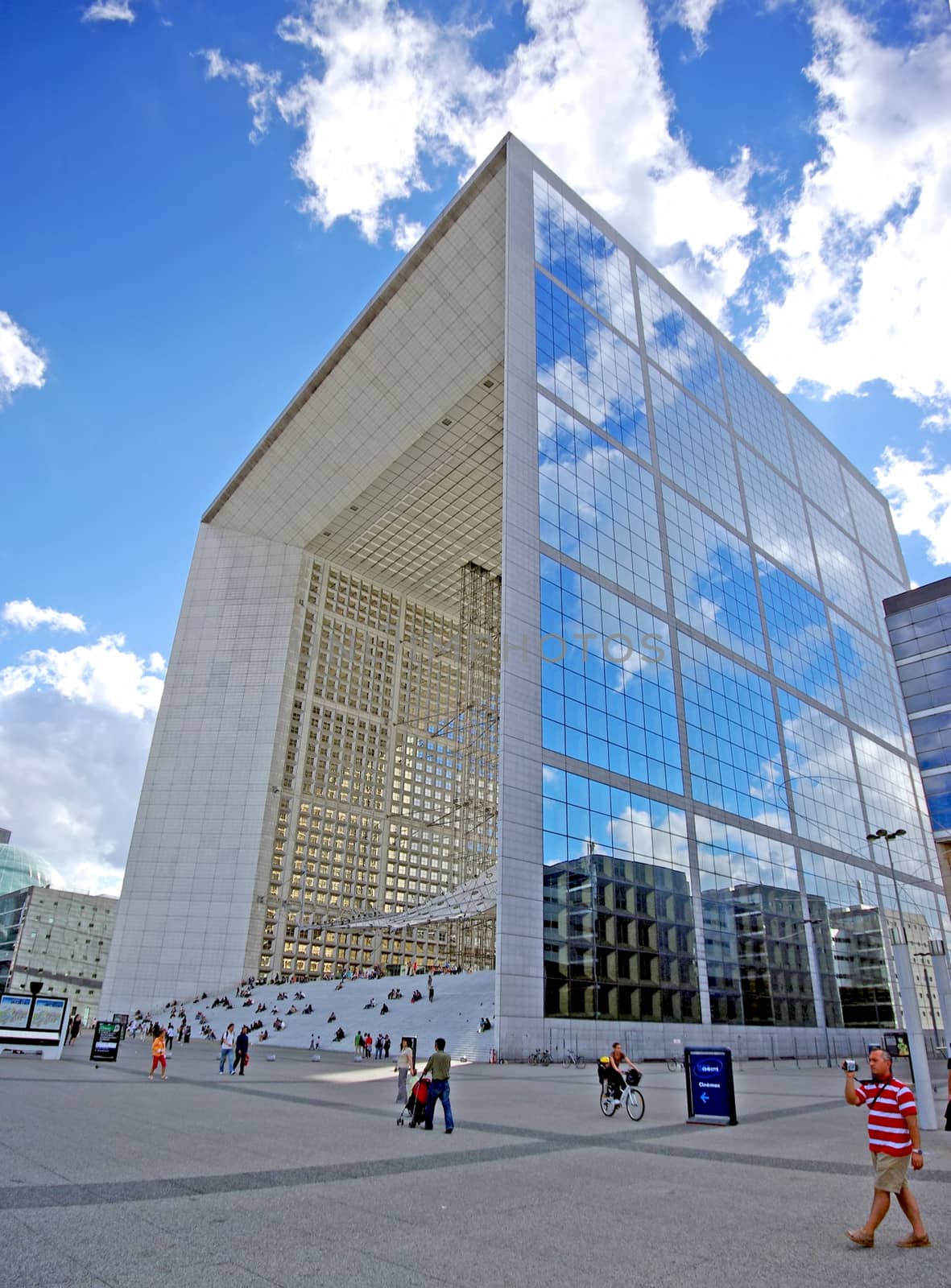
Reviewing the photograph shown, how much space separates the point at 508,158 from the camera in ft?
167

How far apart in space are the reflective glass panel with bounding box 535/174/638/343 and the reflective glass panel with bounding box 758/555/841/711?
22404 mm

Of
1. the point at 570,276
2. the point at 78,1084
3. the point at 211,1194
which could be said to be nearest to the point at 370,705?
the point at 570,276

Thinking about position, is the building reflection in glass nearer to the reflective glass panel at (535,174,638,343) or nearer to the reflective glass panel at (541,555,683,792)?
the reflective glass panel at (541,555,683,792)

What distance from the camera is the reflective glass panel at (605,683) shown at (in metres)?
40.6

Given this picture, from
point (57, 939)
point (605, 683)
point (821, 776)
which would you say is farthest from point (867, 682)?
point (57, 939)

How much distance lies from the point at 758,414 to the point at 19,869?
431 ft

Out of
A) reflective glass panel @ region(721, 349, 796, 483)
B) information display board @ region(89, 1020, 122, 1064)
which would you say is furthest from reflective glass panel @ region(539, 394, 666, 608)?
information display board @ region(89, 1020, 122, 1064)

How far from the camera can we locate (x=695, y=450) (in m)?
60.4

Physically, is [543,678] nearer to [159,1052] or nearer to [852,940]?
[159,1052]

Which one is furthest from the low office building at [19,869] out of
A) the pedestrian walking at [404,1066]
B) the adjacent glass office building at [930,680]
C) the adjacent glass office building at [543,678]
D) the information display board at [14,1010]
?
the pedestrian walking at [404,1066]

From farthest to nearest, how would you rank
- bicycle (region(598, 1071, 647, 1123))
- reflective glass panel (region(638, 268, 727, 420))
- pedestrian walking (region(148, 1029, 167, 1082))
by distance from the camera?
reflective glass panel (region(638, 268, 727, 420)) < pedestrian walking (region(148, 1029, 167, 1082)) < bicycle (region(598, 1071, 647, 1123))

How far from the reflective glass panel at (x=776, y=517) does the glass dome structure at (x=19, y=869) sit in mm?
124810

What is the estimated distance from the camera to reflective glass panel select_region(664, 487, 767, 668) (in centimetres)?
5375

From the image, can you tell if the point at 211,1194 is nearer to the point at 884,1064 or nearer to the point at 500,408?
the point at 884,1064
